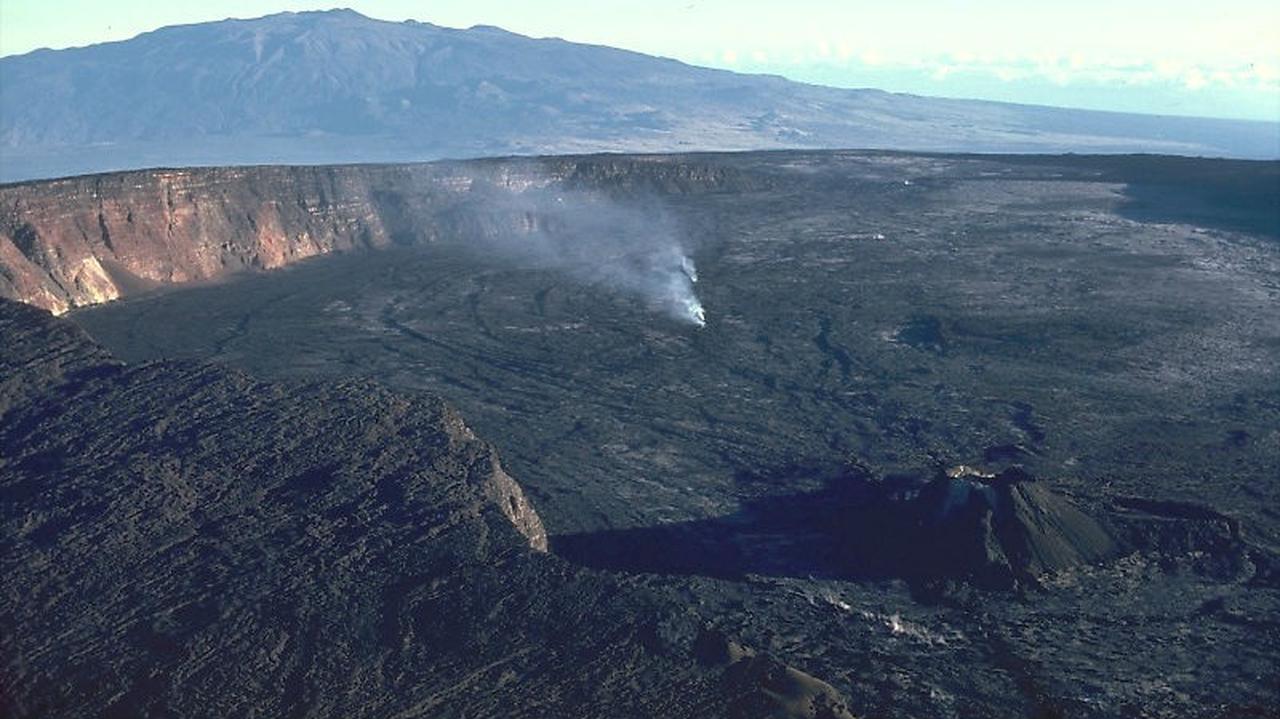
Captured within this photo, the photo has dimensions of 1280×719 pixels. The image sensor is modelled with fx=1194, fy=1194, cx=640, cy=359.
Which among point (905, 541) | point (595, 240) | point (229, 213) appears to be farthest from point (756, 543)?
point (229, 213)

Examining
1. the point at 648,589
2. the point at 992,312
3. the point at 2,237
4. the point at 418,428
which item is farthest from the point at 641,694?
the point at 2,237

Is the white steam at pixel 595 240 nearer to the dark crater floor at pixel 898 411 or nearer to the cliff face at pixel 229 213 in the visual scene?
the dark crater floor at pixel 898 411

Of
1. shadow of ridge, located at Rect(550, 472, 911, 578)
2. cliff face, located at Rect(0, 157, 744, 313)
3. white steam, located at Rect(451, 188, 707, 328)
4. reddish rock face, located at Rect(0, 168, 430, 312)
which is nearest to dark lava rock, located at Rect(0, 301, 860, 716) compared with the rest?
shadow of ridge, located at Rect(550, 472, 911, 578)

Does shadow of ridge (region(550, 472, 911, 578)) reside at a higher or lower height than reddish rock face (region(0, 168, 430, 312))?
lower

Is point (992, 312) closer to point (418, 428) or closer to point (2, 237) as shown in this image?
point (418, 428)

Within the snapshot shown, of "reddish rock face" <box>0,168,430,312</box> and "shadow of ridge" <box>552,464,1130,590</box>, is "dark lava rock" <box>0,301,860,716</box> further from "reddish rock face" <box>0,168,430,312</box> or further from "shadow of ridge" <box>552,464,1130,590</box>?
"reddish rock face" <box>0,168,430,312</box>

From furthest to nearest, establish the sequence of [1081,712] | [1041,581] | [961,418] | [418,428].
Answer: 1. [961,418]
2. [418,428]
3. [1041,581]
4. [1081,712]
